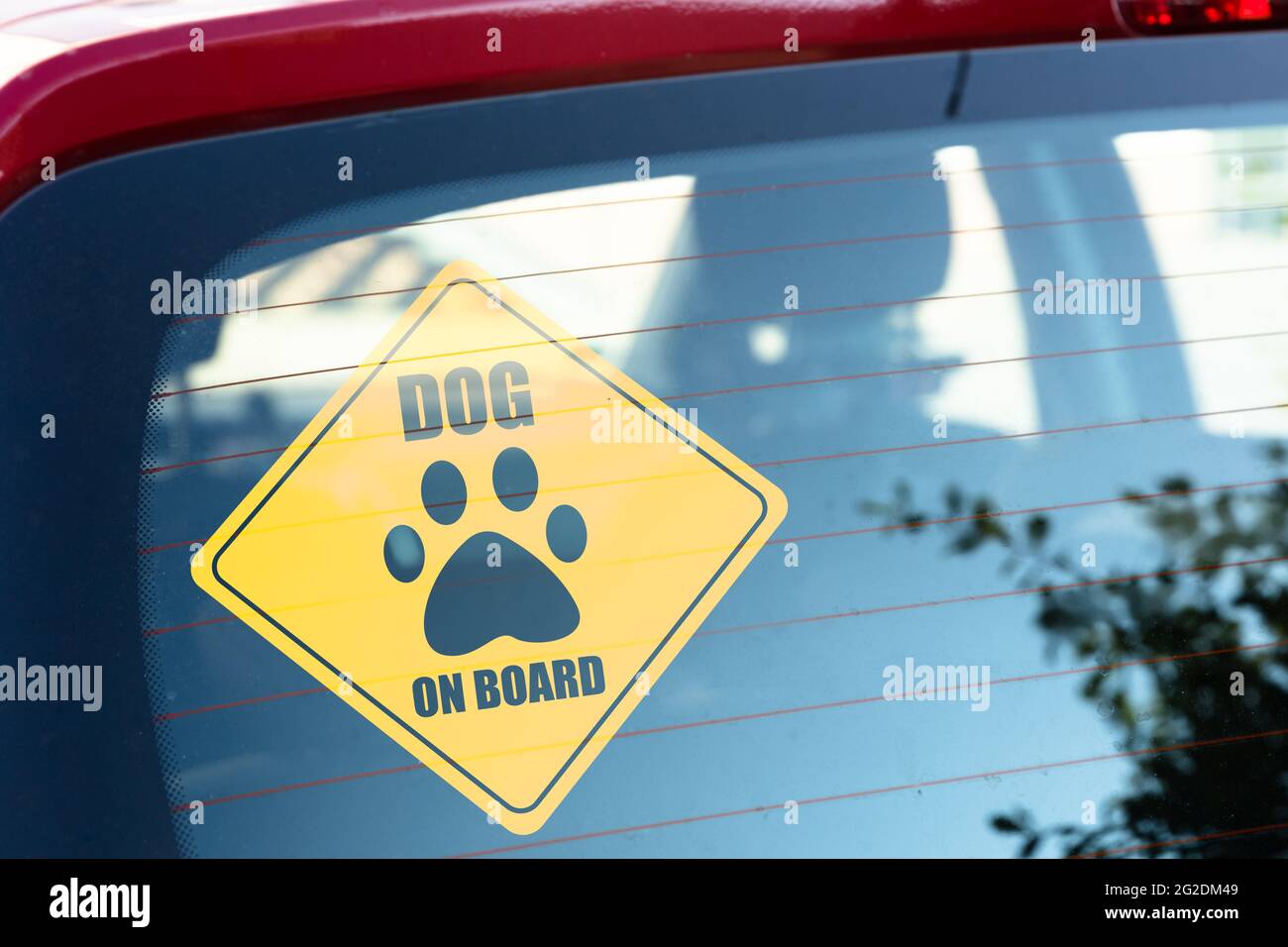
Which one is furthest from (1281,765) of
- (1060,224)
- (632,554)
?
(632,554)

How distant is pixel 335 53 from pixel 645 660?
0.80m

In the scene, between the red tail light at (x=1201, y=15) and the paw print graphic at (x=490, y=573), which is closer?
the paw print graphic at (x=490, y=573)

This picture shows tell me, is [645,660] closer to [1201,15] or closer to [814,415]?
[814,415]

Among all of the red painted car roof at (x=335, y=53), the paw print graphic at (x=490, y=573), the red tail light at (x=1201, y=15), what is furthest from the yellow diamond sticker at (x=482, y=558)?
the red tail light at (x=1201, y=15)

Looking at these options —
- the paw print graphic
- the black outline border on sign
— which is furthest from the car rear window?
the paw print graphic

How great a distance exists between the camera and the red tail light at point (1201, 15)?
157 cm

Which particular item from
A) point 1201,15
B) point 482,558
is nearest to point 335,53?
point 482,558

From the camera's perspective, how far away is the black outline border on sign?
1361 millimetres

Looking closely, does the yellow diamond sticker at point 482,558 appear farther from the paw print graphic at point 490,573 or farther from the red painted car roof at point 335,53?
the red painted car roof at point 335,53

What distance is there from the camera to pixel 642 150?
4.83 ft

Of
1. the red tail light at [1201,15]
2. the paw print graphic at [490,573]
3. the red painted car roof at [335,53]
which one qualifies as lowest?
the paw print graphic at [490,573]


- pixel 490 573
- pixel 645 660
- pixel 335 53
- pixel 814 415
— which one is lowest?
pixel 645 660

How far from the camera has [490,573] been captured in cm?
138

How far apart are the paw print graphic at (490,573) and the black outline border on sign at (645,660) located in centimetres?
10
